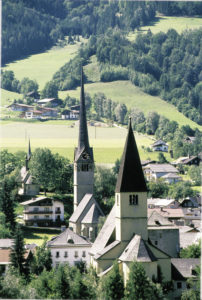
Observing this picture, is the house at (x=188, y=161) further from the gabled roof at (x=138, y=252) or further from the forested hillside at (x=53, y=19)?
the gabled roof at (x=138, y=252)

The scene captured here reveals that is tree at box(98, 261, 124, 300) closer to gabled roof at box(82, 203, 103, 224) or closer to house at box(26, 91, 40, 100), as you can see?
gabled roof at box(82, 203, 103, 224)

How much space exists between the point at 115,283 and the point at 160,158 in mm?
54439

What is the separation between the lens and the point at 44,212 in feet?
203

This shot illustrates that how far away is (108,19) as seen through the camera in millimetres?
89812

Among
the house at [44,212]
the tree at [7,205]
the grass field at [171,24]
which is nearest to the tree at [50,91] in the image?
the grass field at [171,24]

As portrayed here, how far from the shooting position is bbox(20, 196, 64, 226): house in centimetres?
6103

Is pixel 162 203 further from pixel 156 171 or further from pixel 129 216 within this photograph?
pixel 129 216

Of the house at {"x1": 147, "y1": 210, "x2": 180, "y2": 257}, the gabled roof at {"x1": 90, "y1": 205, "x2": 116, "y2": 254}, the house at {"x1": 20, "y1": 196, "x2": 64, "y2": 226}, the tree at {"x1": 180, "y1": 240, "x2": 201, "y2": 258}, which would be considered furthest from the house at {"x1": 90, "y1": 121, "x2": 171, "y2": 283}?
the house at {"x1": 20, "y1": 196, "x2": 64, "y2": 226}

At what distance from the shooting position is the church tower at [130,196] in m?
37.7

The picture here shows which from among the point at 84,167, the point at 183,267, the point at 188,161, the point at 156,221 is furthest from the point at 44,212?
the point at 188,161

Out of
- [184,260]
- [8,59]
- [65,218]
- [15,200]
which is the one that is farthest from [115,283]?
[8,59]

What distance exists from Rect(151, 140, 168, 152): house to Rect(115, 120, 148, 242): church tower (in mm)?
49330

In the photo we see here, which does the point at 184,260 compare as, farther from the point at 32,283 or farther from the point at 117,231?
the point at 32,283

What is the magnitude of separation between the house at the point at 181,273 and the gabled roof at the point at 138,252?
2.31 meters
